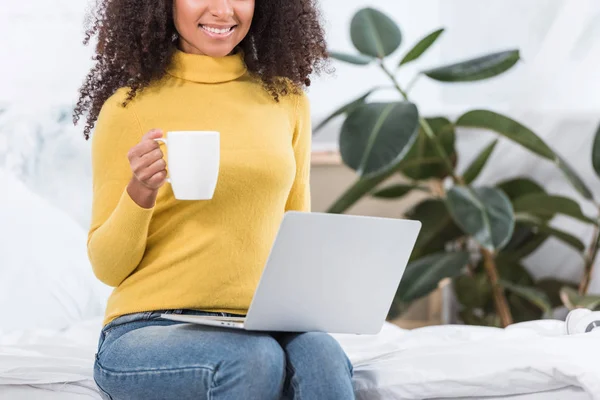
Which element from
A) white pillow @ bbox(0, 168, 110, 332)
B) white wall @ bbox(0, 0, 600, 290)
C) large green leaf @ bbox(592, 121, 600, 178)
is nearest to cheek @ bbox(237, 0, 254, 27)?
white pillow @ bbox(0, 168, 110, 332)

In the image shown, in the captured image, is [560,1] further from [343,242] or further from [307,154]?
[343,242]

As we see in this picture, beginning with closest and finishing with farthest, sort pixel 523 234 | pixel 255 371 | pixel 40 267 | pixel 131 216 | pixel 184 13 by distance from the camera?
pixel 255 371 → pixel 131 216 → pixel 184 13 → pixel 40 267 → pixel 523 234

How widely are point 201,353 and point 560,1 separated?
2.00 m

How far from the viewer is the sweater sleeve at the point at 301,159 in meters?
1.44

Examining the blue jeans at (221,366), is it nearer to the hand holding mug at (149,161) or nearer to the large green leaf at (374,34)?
the hand holding mug at (149,161)

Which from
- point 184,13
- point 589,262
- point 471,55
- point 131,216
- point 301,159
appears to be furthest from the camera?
point 471,55

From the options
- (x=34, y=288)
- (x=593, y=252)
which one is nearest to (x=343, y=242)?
(x=34, y=288)

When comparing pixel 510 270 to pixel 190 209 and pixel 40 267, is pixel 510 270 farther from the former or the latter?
pixel 190 209

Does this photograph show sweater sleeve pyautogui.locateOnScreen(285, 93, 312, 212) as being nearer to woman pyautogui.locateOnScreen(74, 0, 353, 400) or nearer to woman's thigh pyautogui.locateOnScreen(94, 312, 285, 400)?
woman pyautogui.locateOnScreen(74, 0, 353, 400)

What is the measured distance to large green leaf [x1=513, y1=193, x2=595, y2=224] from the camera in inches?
96.2

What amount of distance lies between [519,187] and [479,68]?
515mm

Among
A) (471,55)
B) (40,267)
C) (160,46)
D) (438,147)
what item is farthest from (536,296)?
(160,46)

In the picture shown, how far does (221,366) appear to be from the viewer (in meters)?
1.07

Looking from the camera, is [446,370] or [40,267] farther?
[40,267]
